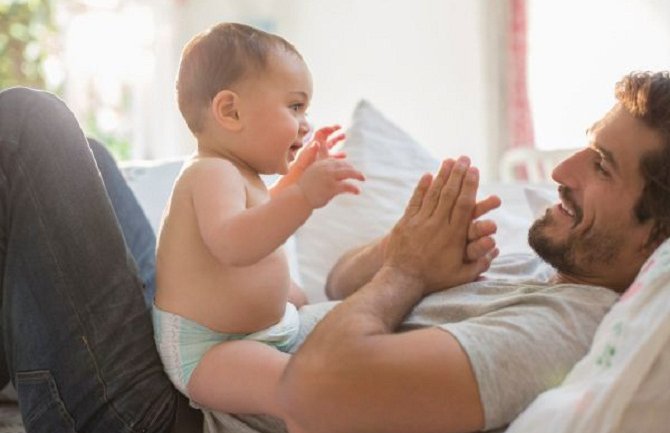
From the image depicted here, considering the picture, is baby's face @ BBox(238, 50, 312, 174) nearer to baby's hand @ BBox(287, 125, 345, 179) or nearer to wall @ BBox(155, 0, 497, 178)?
baby's hand @ BBox(287, 125, 345, 179)

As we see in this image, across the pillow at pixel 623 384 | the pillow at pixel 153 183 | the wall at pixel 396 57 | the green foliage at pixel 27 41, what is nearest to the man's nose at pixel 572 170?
the pillow at pixel 623 384

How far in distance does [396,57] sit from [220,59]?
293 cm

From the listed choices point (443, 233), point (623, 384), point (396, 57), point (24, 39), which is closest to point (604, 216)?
point (443, 233)

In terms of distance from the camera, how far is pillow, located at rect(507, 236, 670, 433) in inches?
32.1

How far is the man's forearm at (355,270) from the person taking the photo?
1436mm

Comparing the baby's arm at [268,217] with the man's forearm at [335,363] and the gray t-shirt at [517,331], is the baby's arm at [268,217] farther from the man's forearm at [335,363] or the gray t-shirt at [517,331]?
the gray t-shirt at [517,331]

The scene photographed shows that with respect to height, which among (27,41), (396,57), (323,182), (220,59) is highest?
(220,59)

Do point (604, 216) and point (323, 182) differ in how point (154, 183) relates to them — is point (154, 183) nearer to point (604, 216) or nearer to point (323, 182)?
point (323, 182)

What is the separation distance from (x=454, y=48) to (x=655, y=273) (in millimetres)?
2987

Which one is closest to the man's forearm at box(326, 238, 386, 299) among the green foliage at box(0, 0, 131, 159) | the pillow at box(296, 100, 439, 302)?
the pillow at box(296, 100, 439, 302)

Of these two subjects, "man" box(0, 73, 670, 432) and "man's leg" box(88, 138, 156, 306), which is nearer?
"man" box(0, 73, 670, 432)

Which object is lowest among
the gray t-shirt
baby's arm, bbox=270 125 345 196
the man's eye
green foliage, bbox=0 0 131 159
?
→ green foliage, bbox=0 0 131 159

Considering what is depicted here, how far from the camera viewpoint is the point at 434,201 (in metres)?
1.22

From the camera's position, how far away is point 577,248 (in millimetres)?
1154
